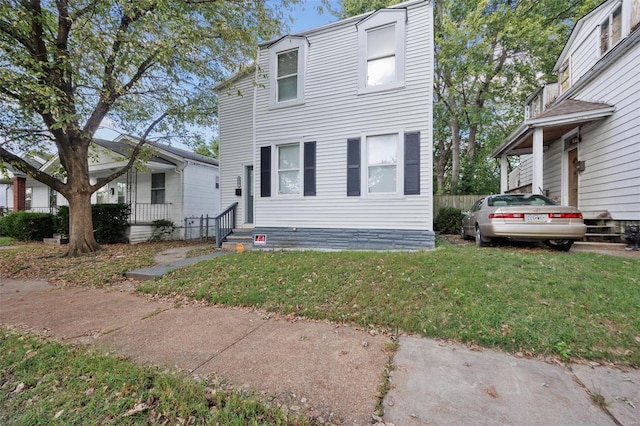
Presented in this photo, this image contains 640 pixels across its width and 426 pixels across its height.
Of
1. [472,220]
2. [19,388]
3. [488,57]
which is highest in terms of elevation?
[488,57]

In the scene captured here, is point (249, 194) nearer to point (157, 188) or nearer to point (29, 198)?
point (157, 188)

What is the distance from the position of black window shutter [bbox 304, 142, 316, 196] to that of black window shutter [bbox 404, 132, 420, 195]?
2.46m

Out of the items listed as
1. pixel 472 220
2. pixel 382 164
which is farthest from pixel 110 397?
pixel 472 220

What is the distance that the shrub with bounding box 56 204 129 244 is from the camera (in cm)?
1151

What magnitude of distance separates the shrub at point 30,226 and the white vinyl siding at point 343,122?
473 inches

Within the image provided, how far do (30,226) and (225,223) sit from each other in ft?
34.9

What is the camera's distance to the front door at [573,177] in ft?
29.9

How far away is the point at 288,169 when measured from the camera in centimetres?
829

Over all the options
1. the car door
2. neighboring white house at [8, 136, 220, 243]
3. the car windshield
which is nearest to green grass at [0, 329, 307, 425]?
the car windshield

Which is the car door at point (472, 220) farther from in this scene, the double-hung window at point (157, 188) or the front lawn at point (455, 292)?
the double-hung window at point (157, 188)

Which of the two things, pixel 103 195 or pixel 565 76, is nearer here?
pixel 565 76

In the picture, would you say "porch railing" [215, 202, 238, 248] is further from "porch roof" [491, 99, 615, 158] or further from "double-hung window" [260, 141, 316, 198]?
"porch roof" [491, 99, 615, 158]

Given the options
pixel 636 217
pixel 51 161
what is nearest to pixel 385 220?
pixel 636 217

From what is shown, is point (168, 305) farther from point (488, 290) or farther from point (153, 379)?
point (488, 290)
